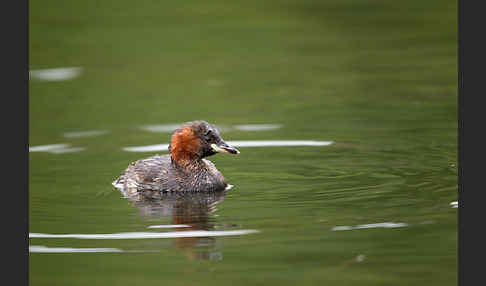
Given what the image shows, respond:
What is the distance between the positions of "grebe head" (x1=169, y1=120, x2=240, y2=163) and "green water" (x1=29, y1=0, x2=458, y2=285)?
525 mm

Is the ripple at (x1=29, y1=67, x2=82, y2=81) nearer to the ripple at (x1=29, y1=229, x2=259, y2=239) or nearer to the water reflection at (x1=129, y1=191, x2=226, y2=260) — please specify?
the water reflection at (x1=129, y1=191, x2=226, y2=260)

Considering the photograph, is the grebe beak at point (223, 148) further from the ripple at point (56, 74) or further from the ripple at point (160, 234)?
the ripple at point (56, 74)

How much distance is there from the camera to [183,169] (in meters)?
12.7

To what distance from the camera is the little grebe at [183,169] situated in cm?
1251

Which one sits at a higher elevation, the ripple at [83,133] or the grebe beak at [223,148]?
the ripple at [83,133]

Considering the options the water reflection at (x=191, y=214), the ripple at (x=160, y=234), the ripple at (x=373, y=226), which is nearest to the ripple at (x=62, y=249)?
the ripple at (x=160, y=234)

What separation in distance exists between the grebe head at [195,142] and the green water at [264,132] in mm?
525

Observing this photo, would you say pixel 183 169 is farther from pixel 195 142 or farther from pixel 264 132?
pixel 264 132

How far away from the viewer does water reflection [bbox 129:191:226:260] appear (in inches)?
380

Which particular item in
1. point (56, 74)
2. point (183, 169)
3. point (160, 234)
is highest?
point (56, 74)

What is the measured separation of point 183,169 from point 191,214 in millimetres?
1556

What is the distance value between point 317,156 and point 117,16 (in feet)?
38.5

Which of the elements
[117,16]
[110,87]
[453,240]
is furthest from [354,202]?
[117,16]

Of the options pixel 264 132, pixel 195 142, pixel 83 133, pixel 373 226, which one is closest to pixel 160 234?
pixel 373 226
